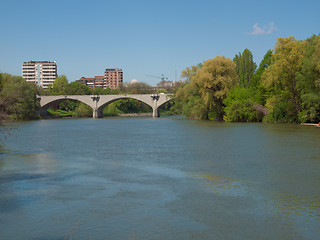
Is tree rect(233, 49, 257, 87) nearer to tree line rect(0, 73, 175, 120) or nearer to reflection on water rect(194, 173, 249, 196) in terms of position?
tree line rect(0, 73, 175, 120)

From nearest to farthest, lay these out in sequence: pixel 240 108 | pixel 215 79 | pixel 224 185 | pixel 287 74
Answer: pixel 224 185 → pixel 287 74 → pixel 240 108 → pixel 215 79

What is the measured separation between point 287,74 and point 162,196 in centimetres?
3451

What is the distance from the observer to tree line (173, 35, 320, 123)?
39.7 m

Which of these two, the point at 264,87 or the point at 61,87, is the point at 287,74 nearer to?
the point at 264,87

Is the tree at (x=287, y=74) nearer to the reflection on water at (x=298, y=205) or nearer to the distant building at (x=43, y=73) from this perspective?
the reflection on water at (x=298, y=205)

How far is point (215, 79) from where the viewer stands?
178 ft

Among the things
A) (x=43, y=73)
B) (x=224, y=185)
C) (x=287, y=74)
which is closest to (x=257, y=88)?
(x=287, y=74)

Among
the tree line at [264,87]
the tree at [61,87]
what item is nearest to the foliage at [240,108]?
the tree line at [264,87]

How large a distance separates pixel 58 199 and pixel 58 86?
11300 centimetres

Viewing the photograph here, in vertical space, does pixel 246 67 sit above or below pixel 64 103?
above

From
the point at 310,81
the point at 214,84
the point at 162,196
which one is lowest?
the point at 162,196

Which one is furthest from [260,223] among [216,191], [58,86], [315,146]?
[58,86]

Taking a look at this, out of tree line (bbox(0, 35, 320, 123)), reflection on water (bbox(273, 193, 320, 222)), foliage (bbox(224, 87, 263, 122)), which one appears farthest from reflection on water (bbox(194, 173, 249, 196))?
foliage (bbox(224, 87, 263, 122))

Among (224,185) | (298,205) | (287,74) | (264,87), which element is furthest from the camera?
(264,87)
